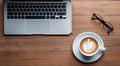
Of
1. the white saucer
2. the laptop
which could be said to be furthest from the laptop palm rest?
the white saucer

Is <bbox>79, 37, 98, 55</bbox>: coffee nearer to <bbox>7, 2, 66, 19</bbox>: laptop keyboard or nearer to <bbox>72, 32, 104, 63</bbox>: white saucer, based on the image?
<bbox>72, 32, 104, 63</bbox>: white saucer

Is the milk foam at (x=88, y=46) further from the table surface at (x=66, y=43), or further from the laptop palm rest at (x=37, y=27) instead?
the laptop palm rest at (x=37, y=27)

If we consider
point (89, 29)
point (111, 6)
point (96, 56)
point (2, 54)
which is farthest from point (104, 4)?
point (2, 54)

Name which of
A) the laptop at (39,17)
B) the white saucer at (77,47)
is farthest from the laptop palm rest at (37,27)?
the white saucer at (77,47)

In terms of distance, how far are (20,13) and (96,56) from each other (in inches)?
16.4

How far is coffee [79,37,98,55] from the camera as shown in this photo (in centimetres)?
130

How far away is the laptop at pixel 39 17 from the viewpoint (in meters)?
1.35

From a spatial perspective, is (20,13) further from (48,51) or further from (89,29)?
(89,29)

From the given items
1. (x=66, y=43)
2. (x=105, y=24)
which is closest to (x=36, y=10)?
(x=66, y=43)

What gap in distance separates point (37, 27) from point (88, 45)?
26cm

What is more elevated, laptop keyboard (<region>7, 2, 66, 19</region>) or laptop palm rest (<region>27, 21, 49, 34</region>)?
laptop keyboard (<region>7, 2, 66, 19</region>)

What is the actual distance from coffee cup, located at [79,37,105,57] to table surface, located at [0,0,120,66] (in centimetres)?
7

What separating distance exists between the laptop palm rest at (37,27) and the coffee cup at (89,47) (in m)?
0.19

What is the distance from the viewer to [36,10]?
4.45 feet
